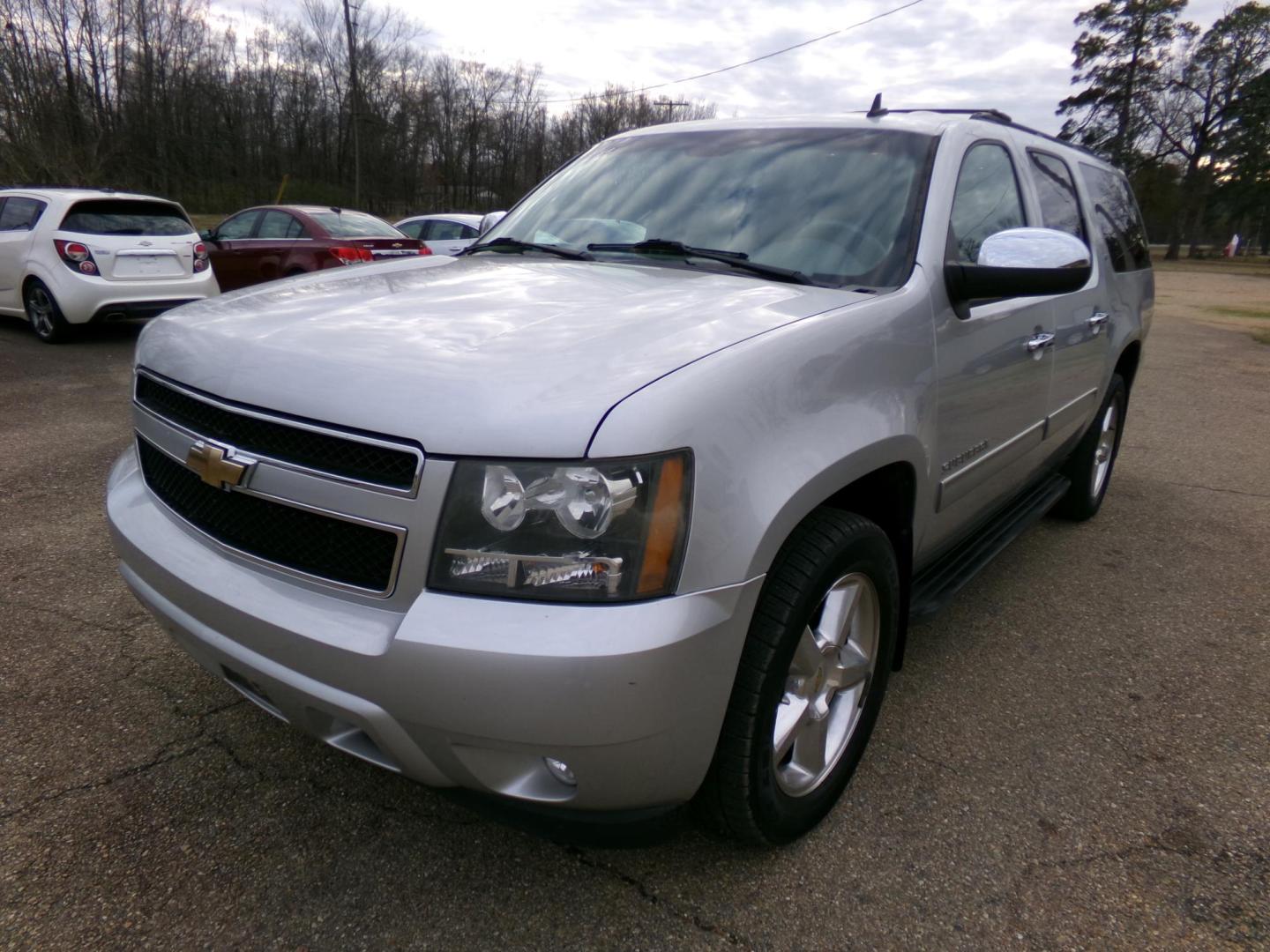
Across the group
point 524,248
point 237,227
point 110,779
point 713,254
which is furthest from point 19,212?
point 713,254

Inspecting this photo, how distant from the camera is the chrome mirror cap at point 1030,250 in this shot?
2389mm

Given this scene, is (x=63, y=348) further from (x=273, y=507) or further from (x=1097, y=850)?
(x=1097, y=850)

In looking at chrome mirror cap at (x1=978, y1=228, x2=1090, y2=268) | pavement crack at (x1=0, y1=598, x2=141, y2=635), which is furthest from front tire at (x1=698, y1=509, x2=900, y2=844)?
pavement crack at (x1=0, y1=598, x2=141, y2=635)

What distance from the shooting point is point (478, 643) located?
1471mm

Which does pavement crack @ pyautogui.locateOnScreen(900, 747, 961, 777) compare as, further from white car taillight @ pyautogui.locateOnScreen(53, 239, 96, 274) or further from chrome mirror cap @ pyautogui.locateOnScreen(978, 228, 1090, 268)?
white car taillight @ pyautogui.locateOnScreen(53, 239, 96, 274)

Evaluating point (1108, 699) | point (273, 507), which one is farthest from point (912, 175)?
point (273, 507)

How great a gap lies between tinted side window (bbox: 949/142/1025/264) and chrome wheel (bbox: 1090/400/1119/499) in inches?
71.3

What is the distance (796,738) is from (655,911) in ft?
1.63

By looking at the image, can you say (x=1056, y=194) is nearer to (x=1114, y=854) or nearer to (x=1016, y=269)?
(x=1016, y=269)

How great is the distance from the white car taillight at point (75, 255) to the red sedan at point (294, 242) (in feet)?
6.41

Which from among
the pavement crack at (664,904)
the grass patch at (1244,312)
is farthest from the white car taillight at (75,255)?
the grass patch at (1244,312)

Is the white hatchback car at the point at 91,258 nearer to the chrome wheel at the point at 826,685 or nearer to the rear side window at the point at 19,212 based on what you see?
the rear side window at the point at 19,212

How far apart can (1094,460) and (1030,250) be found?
248cm

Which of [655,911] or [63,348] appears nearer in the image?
[655,911]
